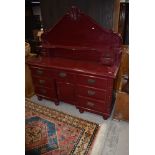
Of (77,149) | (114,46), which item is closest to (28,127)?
(77,149)

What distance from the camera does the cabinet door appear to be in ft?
7.11

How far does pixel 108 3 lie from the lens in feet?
6.21

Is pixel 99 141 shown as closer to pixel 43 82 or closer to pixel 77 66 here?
pixel 77 66

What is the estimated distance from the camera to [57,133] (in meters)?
1.92

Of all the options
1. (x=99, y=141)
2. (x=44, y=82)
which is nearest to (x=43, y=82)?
(x=44, y=82)

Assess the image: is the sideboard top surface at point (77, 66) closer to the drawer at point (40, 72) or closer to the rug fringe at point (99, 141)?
the drawer at point (40, 72)

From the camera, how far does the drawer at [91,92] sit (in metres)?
1.92

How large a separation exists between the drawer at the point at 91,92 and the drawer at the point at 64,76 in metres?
0.17

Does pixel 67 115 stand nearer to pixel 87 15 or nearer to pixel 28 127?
pixel 28 127

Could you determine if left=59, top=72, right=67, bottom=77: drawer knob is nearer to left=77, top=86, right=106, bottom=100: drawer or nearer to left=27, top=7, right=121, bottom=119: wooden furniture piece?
left=27, top=7, right=121, bottom=119: wooden furniture piece

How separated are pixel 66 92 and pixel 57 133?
23.3 inches
